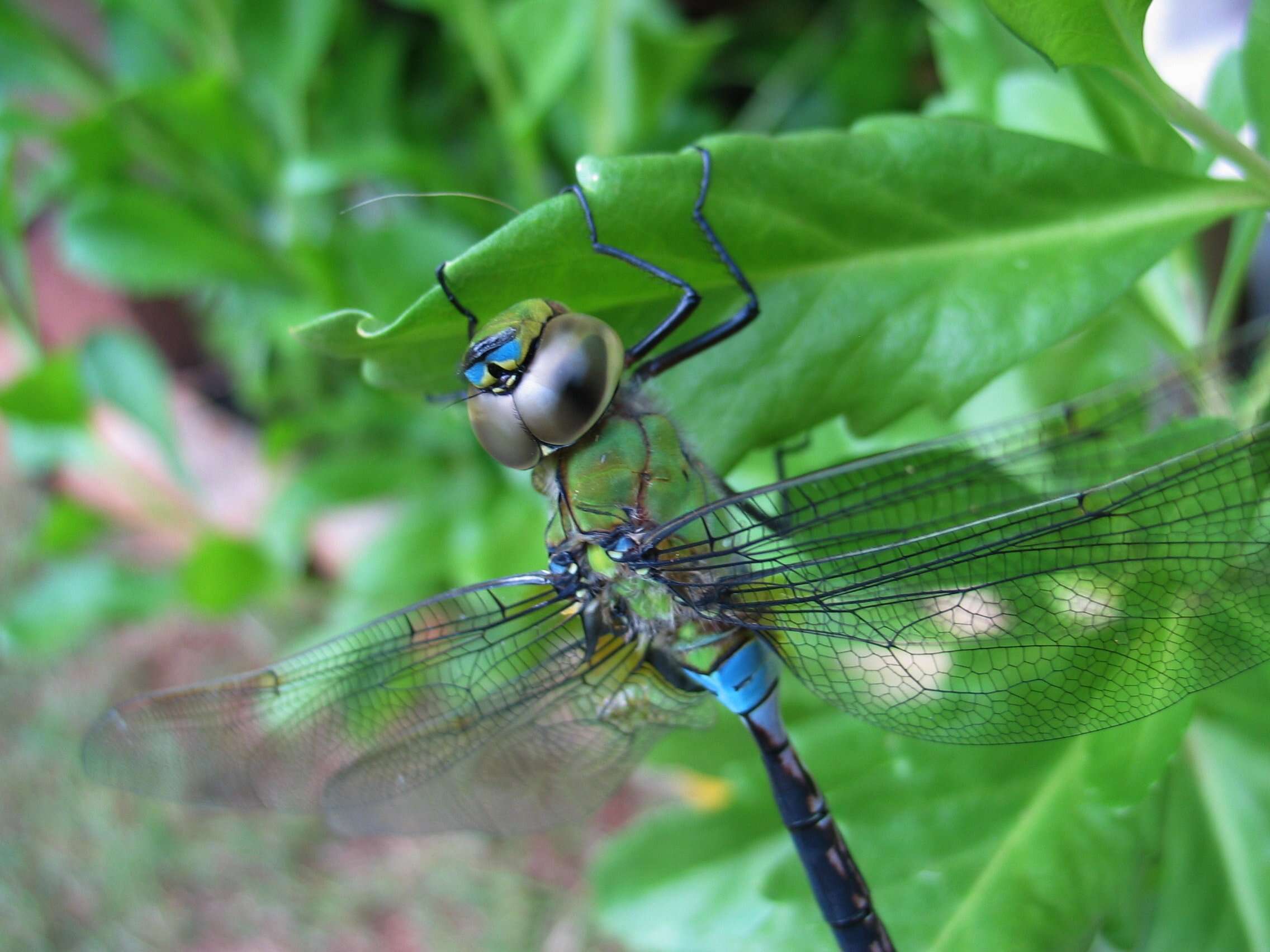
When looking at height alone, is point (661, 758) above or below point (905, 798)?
above

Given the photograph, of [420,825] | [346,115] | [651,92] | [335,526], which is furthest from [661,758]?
[346,115]

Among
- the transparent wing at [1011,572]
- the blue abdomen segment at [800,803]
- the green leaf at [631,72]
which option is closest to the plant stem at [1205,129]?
the transparent wing at [1011,572]

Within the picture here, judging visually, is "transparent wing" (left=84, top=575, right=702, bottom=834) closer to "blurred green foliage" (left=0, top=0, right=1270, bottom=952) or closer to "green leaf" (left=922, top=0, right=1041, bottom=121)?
"blurred green foliage" (left=0, top=0, right=1270, bottom=952)

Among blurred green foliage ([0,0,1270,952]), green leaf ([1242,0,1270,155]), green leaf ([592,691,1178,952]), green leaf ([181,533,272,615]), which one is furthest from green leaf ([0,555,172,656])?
green leaf ([1242,0,1270,155])

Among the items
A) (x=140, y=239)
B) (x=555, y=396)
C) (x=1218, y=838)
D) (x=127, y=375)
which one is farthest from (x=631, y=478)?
(x=127, y=375)

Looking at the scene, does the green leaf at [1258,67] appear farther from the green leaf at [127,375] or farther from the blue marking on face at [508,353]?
the green leaf at [127,375]

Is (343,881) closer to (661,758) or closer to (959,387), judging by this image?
(661,758)
